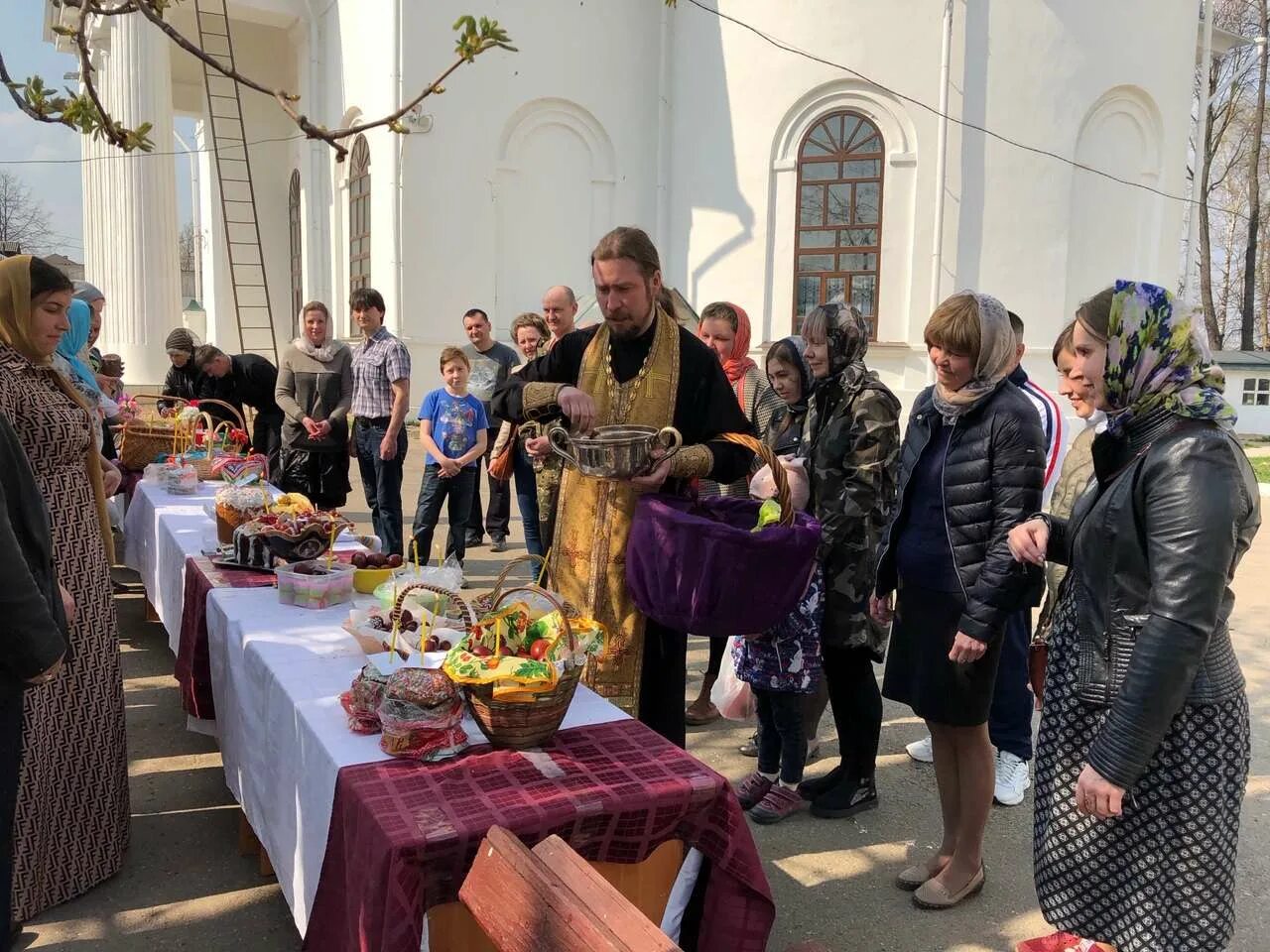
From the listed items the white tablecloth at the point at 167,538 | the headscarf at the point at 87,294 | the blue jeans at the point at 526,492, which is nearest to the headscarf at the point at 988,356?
the white tablecloth at the point at 167,538

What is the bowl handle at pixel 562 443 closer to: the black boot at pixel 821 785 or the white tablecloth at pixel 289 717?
the white tablecloth at pixel 289 717

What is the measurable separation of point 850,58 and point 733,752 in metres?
11.9

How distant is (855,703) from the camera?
11.4 feet

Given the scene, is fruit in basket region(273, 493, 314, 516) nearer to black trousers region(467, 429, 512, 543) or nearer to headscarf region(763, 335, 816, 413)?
headscarf region(763, 335, 816, 413)

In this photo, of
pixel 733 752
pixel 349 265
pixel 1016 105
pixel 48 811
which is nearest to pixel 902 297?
pixel 1016 105

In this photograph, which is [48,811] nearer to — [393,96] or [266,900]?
[266,900]

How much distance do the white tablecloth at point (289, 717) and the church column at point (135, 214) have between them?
46.0 ft

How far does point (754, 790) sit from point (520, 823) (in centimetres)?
186

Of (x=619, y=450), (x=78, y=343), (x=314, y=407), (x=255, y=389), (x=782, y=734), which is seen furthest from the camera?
(x=255, y=389)

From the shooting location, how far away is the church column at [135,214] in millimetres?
14914

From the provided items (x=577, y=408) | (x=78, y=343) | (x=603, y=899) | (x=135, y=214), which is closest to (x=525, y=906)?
(x=603, y=899)

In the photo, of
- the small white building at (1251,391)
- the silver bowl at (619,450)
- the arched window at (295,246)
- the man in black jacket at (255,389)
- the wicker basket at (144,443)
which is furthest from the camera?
the small white building at (1251,391)

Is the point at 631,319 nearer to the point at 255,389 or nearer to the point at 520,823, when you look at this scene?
the point at 520,823

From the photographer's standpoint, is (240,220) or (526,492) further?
(240,220)
